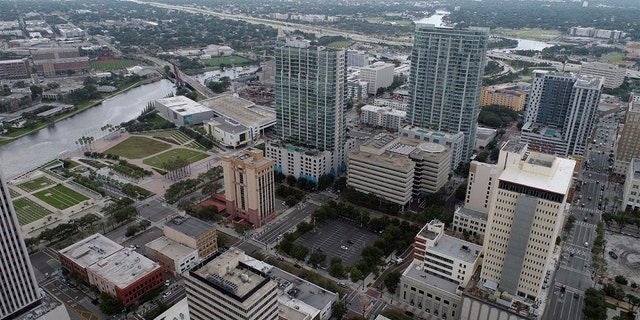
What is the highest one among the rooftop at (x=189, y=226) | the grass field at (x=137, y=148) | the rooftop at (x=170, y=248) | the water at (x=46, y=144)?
the rooftop at (x=189, y=226)

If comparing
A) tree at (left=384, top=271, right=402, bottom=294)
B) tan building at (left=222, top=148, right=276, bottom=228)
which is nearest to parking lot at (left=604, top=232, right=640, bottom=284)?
tree at (left=384, top=271, right=402, bottom=294)

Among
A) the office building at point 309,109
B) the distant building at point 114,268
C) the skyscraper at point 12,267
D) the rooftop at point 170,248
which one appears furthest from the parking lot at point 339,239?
the skyscraper at point 12,267

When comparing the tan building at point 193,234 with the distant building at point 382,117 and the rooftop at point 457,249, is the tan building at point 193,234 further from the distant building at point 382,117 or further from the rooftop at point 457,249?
the distant building at point 382,117

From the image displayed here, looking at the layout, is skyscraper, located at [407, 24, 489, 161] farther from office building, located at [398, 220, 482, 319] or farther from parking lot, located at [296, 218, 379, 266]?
office building, located at [398, 220, 482, 319]

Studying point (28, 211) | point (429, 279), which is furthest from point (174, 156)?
point (429, 279)

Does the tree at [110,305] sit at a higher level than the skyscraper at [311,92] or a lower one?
lower

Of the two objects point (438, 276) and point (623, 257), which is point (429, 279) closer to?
point (438, 276)

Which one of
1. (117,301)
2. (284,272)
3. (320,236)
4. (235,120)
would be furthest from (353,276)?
(235,120)
